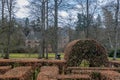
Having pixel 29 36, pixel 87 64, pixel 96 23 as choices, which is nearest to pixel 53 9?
pixel 87 64

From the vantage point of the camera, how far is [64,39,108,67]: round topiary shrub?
16.7 metres

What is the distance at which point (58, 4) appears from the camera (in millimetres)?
28359

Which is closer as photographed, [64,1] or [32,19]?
[64,1]

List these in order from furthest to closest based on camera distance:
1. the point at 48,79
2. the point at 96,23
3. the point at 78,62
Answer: the point at 96,23 < the point at 78,62 < the point at 48,79

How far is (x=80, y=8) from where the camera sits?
36.3 metres

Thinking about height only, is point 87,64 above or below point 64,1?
below

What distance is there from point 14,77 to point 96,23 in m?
38.6

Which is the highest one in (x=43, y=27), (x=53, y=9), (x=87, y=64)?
(x=53, y=9)

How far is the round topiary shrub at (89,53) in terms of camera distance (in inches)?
657

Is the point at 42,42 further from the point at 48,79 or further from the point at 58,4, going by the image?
the point at 48,79

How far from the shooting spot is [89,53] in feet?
55.3

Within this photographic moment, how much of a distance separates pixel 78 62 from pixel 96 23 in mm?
30335

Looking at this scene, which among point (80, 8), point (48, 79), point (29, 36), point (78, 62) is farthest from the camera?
point (29, 36)

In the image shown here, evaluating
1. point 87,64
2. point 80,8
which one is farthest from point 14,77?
point 80,8
